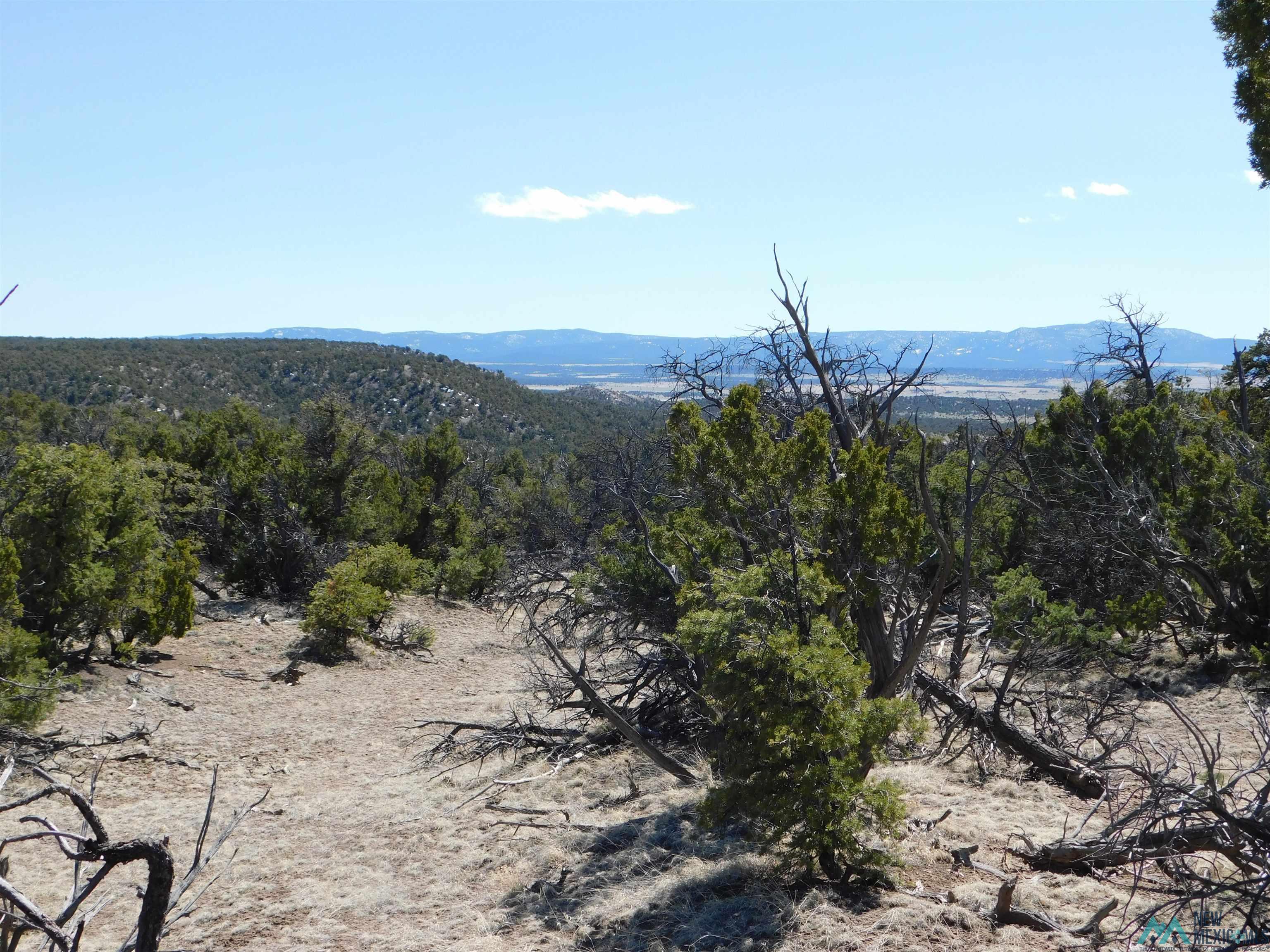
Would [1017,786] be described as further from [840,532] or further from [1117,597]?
[1117,597]

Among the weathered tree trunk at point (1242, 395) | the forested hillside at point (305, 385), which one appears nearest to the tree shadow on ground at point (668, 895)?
the weathered tree trunk at point (1242, 395)

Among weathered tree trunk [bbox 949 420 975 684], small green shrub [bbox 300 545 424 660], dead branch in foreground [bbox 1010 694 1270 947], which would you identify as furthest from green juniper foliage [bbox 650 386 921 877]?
small green shrub [bbox 300 545 424 660]

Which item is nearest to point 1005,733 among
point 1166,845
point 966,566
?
point 966,566

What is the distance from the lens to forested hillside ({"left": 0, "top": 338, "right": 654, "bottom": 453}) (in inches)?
2120

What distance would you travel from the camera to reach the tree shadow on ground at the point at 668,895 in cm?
566

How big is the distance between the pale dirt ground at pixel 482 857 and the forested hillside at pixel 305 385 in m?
39.1

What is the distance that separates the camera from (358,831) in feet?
27.3

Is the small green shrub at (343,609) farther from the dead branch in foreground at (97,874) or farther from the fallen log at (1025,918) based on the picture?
the dead branch in foreground at (97,874)

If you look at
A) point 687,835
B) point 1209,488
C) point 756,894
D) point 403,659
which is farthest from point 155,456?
point 1209,488

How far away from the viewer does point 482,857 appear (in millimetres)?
7488

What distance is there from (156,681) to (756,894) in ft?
33.1

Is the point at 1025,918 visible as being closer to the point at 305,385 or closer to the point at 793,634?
the point at 793,634

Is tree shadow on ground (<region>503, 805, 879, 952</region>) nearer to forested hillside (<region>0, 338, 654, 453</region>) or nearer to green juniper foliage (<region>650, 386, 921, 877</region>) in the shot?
green juniper foliage (<region>650, 386, 921, 877</region>)

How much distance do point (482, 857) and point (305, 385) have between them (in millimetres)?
58548
